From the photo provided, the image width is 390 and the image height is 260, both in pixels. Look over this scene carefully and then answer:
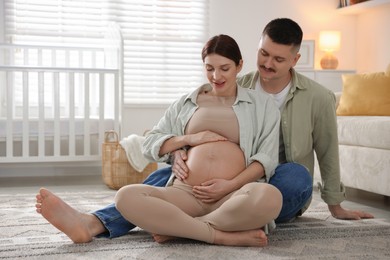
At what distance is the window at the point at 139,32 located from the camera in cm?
409

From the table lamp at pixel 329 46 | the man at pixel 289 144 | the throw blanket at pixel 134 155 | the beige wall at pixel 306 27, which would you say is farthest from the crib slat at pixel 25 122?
the table lamp at pixel 329 46

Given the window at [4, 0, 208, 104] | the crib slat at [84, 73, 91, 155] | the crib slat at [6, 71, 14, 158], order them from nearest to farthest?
the crib slat at [6, 71, 14, 158] < the crib slat at [84, 73, 91, 155] < the window at [4, 0, 208, 104]

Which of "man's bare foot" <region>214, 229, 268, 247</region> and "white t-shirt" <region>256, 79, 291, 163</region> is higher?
"white t-shirt" <region>256, 79, 291, 163</region>

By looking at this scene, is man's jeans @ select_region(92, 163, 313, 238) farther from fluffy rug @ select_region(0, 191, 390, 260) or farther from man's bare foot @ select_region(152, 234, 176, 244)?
man's bare foot @ select_region(152, 234, 176, 244)

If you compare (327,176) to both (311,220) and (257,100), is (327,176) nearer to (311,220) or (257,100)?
(311,220)

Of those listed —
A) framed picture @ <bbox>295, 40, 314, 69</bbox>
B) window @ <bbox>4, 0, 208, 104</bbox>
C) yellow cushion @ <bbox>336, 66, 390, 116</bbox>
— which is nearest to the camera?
yellow cushion @ <bbox>336, 66, 390, 116</bbox>

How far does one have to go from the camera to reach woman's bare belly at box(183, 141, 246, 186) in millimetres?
1806

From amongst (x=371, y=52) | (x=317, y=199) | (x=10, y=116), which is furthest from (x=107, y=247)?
(x=371, y=52)

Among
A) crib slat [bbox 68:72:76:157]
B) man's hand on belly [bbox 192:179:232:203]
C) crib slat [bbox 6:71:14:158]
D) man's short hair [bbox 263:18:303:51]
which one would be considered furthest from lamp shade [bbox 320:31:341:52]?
man's hand on belly [bbox 192:179:232:203]

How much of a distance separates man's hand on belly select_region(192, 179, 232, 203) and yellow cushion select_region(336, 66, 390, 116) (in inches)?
64.8

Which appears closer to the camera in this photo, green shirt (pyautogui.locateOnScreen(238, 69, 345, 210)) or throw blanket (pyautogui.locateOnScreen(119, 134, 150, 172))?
green shirt (pyautogui.locateOnScreen(238, 69, 345, 210))

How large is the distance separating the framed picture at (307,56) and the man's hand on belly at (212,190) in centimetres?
290

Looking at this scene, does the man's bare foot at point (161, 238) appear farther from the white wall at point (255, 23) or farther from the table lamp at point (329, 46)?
the table lamp at point (329, 46)

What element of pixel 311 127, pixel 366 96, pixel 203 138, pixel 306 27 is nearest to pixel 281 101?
pixel 311 127
